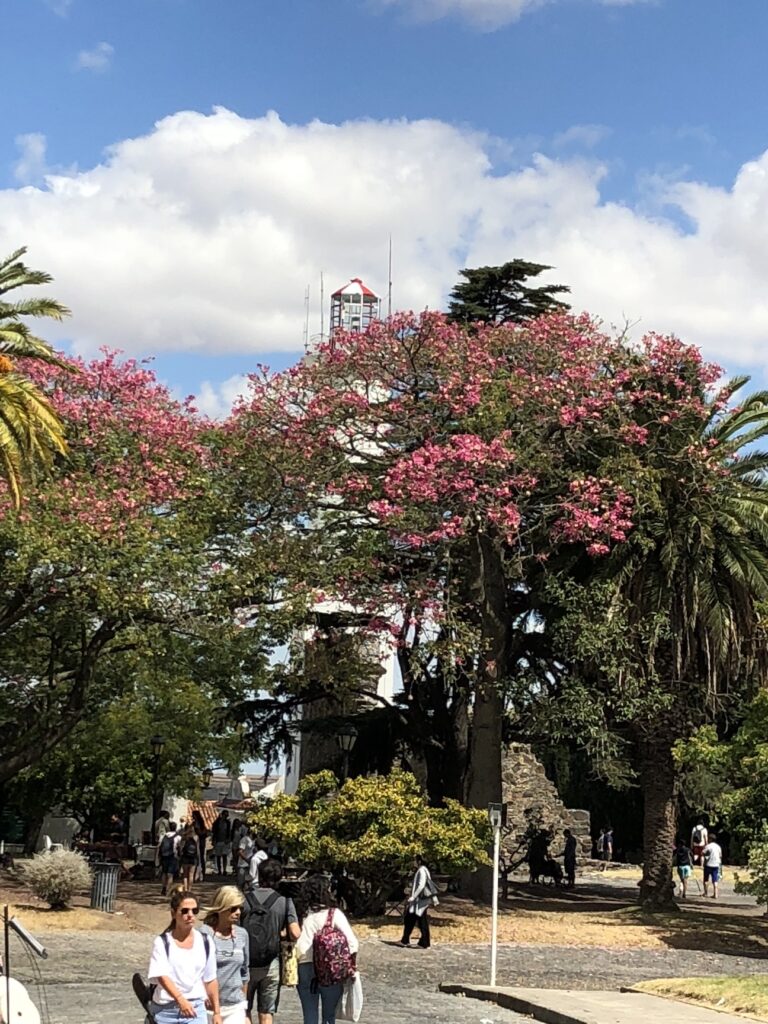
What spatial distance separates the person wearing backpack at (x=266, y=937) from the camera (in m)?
9.90

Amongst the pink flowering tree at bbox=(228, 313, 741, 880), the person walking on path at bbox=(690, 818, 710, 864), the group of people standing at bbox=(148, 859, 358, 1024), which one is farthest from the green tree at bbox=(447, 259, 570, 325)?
the group of people standing at bbox=(148, 859, 358, 1024)

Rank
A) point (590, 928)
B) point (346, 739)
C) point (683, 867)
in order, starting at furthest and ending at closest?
point (683, 867), point (346, 739), point (590, 928)

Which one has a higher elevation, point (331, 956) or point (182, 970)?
point (182, 970)

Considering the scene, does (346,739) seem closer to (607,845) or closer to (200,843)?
(200,843)

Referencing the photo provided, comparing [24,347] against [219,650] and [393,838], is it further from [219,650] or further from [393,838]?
[393,838]

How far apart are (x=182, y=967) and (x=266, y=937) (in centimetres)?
226

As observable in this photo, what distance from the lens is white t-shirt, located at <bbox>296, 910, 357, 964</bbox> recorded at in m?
9.90

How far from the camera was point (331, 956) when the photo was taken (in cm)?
977

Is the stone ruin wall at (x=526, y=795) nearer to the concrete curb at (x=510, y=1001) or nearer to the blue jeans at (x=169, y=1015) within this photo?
the concrete curb at (x=510, y=1001)

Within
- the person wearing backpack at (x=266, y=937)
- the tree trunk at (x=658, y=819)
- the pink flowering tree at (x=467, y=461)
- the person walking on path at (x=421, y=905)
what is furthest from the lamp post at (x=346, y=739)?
the person wearing backpack at (x=266, y=937)

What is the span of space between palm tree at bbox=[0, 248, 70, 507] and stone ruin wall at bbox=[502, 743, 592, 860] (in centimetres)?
2204

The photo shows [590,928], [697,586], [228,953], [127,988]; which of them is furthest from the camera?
[697,586]

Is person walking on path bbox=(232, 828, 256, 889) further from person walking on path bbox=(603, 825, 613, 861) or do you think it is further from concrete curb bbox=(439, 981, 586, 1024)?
person walking on path bbox=(603, 825, 613, 861)

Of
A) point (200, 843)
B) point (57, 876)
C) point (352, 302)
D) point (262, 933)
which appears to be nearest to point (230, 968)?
point (262, 933)
